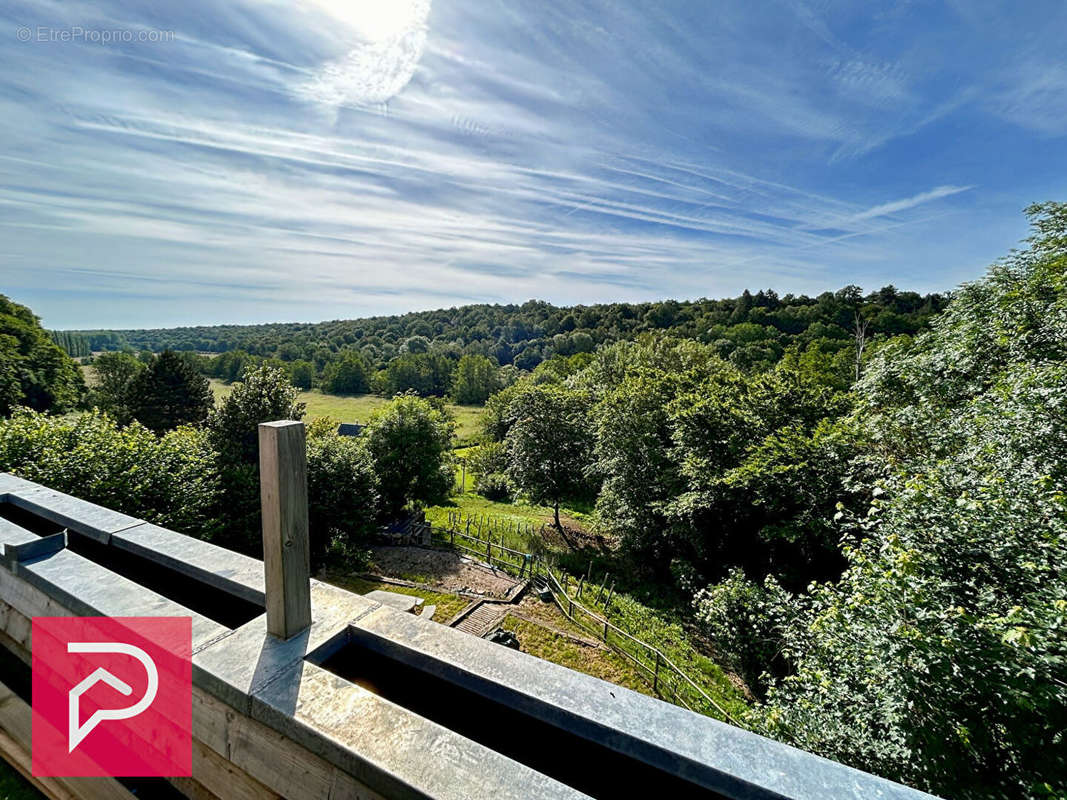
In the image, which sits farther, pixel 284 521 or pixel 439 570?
pixel 439 570

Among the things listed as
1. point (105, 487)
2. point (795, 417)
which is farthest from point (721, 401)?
point (105, 487)

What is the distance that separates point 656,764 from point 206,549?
8.43 ft

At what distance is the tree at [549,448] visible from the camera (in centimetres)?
2039

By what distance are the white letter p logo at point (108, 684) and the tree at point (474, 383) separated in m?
62.9

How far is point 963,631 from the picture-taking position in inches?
141

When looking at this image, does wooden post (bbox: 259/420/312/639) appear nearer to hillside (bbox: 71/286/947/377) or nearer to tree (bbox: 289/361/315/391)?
hillside (bbox: 71/286/947/377)

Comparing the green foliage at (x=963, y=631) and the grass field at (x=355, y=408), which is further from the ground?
the green foliage at (x=963, y=631)

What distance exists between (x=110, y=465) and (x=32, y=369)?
29454 mm

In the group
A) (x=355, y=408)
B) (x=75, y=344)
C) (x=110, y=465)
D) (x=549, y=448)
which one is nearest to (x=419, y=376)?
(x=355, y=408)

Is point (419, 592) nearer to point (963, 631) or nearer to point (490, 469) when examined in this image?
point (963, 631)

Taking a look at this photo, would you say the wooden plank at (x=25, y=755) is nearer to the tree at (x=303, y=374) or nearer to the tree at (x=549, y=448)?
the tree at (x=549, y=448)

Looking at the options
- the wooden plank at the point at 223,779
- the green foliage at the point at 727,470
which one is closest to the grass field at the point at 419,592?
the green foliage at the point at 727,470

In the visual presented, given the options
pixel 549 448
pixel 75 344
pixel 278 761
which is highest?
pixel 278 761

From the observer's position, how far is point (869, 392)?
11203 mm
